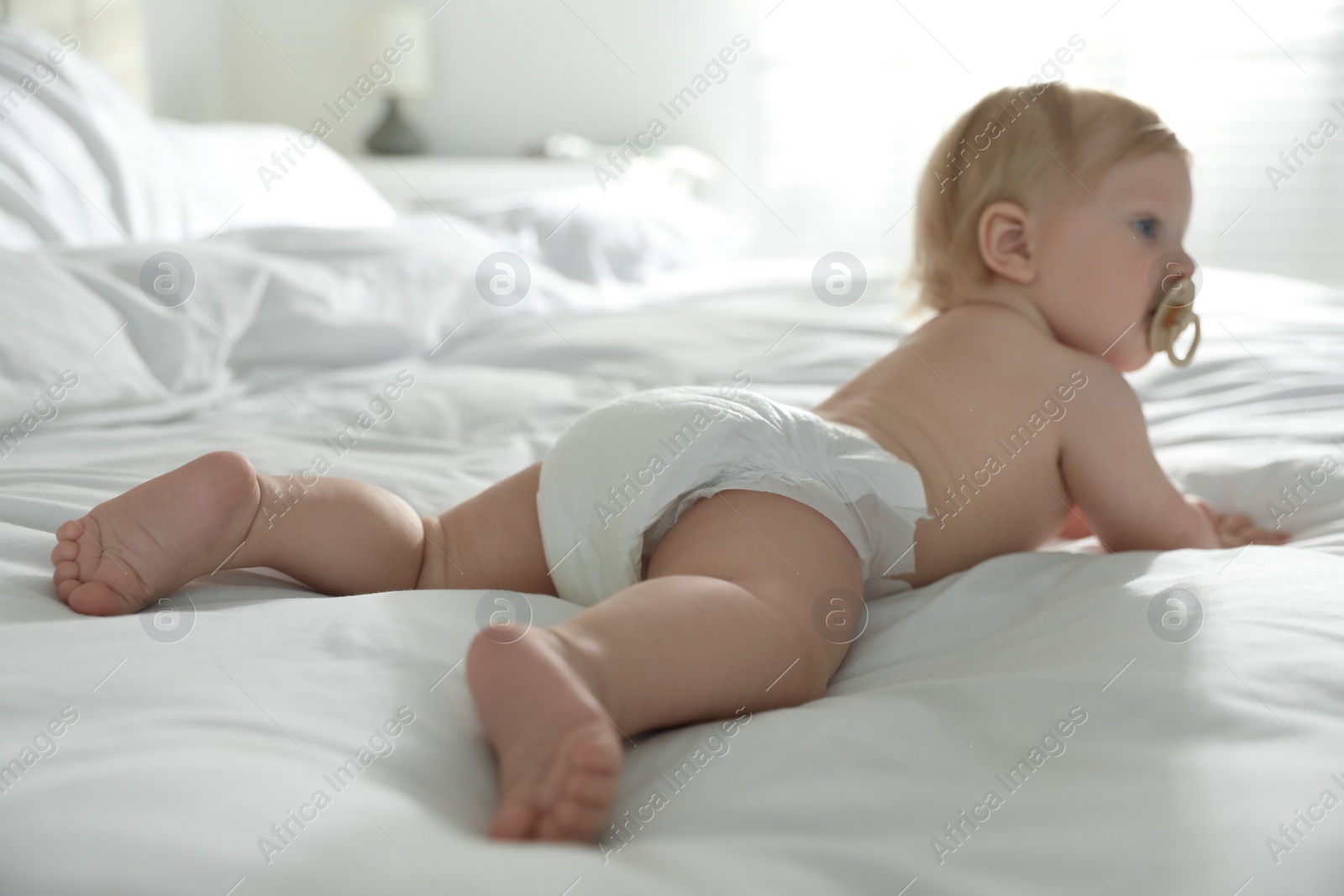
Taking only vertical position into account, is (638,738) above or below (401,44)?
below

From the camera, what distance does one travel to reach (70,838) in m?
0.39

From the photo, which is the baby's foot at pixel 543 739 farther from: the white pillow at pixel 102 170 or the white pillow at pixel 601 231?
the white pillow at pixel 601 231

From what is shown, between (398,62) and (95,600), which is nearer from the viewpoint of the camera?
(95,600)

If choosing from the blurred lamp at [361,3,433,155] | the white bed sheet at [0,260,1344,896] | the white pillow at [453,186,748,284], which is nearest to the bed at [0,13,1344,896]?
the white bed sheet at [0,260,1344,896]

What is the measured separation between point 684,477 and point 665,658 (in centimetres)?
21

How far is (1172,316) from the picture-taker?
100 cm

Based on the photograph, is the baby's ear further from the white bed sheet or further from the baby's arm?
the white bed sheet

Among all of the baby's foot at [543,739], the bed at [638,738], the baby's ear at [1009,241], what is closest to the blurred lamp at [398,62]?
the bed at [638,738]

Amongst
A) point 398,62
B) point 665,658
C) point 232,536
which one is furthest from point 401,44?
point 665,658

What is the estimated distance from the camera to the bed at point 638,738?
0.41 meters

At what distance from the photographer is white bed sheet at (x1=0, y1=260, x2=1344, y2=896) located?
15.9 inches

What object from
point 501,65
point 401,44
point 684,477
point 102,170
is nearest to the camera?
point 684,477

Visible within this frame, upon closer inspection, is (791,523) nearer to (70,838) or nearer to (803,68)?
(70,838)

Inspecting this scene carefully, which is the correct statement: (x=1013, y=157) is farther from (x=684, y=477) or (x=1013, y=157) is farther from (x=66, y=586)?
(x=66, y=586)
